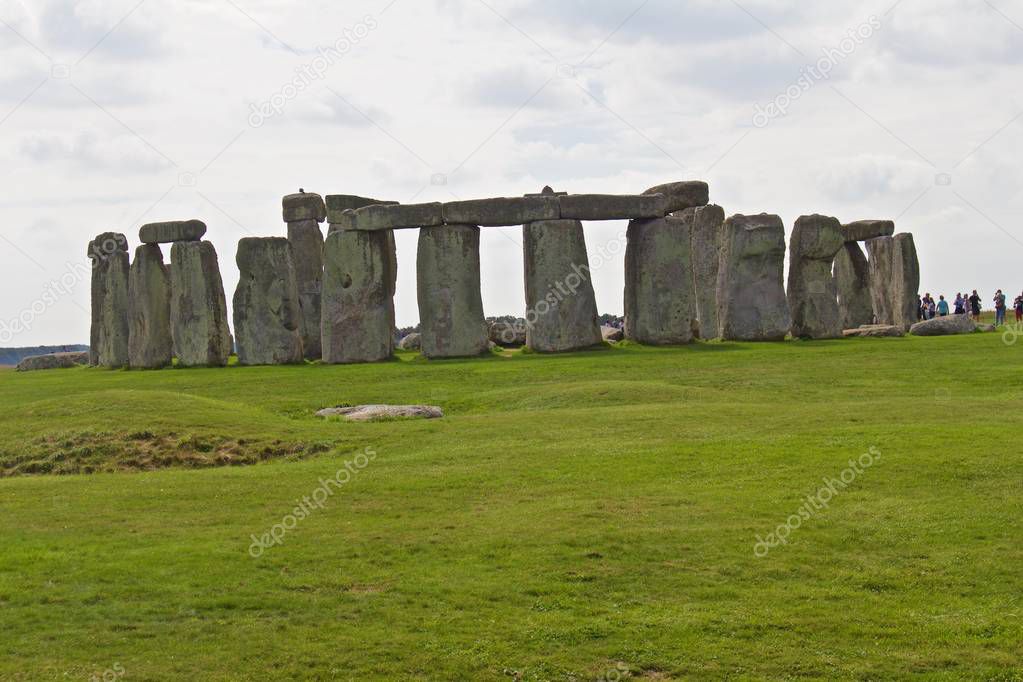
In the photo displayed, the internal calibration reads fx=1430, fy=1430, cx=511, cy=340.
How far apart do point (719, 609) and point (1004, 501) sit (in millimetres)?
4994

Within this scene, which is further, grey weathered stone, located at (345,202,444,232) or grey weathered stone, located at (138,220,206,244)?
grey weathered stone, located at (138,220,206,244)

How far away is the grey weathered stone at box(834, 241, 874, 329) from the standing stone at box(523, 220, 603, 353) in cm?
1416

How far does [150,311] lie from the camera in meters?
40.2

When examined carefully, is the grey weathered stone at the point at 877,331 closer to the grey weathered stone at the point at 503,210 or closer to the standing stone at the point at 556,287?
the standing stone at the point at 556,287

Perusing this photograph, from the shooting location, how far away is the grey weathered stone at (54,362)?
49.2m

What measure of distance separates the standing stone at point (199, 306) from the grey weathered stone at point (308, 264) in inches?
146

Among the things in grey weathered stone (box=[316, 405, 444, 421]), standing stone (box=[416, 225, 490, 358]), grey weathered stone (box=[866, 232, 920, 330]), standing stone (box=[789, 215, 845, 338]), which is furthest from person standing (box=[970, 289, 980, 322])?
grey weathered stone (box=[316, 405, 444, 421])

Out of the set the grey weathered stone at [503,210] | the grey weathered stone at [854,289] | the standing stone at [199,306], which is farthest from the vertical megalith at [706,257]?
the standing stone at [199,306]

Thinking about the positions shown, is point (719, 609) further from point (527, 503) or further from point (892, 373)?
point (892, 373)

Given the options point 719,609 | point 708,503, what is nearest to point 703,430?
point 708,503

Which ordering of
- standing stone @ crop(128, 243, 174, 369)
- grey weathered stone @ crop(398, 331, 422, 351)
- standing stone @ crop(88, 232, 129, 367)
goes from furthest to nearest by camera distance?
grey weathered stone @ crop(398, 331, 422, 351)
standing stone @ crop(88, 232, 129, 367)
standing stone @ crop(128, 243, 174, 369)

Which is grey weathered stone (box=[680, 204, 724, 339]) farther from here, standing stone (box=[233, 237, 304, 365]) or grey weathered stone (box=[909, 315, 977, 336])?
standing stone (box=[233, 237, 304, 365])

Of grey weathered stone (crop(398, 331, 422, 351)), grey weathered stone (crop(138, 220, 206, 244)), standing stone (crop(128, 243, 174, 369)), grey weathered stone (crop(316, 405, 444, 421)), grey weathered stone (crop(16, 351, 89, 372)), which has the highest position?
grey weathered stone (crop(138, 220, 206, 244))

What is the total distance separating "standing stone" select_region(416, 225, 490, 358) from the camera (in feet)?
123
